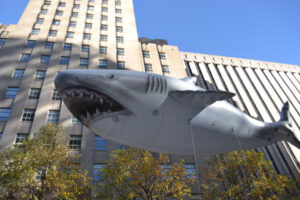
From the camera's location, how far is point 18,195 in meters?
12.1

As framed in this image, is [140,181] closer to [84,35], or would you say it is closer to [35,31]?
[84,35]

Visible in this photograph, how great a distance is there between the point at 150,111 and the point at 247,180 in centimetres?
1094

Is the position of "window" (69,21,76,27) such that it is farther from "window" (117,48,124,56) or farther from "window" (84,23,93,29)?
"window" (117,48,124,56)

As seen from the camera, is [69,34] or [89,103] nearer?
[89,103]

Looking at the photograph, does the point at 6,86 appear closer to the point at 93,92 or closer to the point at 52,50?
the point at 52,50

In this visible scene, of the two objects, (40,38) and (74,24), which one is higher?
(74,24)

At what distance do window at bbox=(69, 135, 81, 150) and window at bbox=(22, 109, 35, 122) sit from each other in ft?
19.5

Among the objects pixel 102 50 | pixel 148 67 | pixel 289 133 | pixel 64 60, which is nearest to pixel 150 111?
pixel 289 133

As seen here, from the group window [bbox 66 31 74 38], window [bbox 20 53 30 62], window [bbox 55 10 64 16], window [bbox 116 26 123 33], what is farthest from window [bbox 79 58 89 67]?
window [bbox 55 10 64 16]

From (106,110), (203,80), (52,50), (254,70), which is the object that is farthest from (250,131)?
(254,70)

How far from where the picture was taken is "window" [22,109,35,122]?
75.1ft

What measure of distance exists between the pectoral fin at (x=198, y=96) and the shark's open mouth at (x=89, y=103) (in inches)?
69.6

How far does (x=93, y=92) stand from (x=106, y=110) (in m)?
0.60

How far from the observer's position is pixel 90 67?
29484 mm
